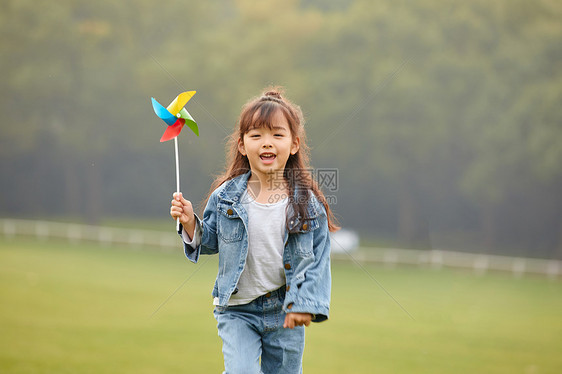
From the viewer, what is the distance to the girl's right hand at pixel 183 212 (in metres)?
3.08

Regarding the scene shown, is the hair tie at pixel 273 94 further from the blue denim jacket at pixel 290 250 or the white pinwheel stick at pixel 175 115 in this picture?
the blue denim jacket at pixel 290 250

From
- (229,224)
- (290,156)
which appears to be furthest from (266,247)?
(290,156)

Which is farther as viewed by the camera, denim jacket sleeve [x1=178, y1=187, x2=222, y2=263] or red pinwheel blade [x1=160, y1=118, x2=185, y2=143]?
red pinwheel blade [x1=160, y1=118, x2=185, y2=143]

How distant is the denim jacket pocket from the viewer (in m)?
3.18

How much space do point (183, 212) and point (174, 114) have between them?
566mm

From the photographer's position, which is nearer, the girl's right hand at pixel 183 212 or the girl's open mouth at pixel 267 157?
the girl's right hand at pixel 183 212

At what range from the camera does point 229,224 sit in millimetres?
3211

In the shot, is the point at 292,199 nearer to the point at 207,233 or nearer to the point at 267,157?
the point at 267,157

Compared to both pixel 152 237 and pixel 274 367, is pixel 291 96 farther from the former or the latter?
pixel 274 367

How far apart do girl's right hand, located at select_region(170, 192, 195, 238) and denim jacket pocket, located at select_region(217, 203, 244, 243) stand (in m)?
0.14

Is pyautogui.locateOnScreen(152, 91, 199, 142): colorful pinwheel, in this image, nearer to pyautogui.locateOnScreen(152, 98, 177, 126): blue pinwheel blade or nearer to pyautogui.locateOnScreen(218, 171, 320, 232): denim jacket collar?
pyautogui.locateOnScreen(152, 98, 177, 126): blue pinwheel blade

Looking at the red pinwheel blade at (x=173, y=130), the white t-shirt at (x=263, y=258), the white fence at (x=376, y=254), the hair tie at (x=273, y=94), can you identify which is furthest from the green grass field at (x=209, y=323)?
the hair tie at (x=273, y=94)

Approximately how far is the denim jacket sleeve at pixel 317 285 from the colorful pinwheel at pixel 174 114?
81cm

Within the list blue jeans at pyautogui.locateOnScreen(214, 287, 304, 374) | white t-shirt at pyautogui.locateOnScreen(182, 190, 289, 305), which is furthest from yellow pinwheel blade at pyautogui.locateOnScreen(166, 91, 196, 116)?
blue jeans at pyautogui.locateOnScreen(214, 287, 304, 374)
